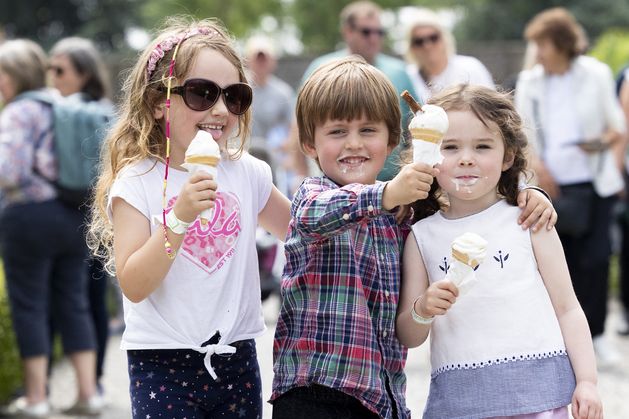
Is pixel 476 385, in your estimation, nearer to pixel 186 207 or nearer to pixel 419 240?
pixel 419 240

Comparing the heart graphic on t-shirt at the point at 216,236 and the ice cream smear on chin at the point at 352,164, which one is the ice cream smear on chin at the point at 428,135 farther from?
the heart graphic on t-shirt at the point at 216,236

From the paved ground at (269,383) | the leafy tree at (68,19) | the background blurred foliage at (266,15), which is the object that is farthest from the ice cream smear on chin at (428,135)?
Answer: the leafy tree at (68,19)

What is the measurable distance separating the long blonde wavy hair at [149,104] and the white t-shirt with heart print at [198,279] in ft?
0.22

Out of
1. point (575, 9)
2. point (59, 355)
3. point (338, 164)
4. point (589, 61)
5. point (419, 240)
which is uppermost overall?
point (575, 9)

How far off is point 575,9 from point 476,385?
82.6 feet

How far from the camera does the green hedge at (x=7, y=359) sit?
5887 mm

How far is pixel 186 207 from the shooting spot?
2.50 meters

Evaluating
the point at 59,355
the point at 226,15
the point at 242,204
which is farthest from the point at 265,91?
the point at 226,15

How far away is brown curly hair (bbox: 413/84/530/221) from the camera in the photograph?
277 cm

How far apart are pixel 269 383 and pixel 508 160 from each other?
12.1 ft

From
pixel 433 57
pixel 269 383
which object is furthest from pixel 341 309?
pixel 433 57

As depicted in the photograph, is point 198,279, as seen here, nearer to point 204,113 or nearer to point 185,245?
point 185,245

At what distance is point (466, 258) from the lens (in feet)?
7.98

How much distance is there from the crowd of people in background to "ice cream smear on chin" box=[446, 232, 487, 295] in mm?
111
